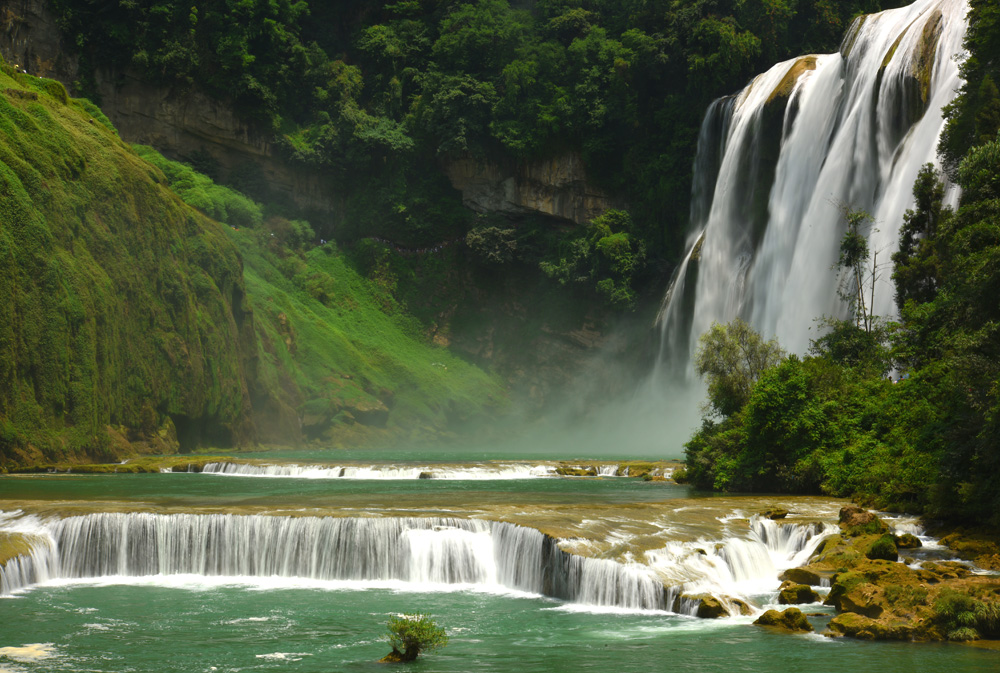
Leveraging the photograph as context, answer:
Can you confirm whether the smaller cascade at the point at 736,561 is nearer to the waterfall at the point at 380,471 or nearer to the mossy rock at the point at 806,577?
the mossy rock at the point at 806,577

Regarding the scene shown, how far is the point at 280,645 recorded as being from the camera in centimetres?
1603

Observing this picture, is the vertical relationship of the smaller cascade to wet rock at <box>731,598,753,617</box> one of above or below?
above

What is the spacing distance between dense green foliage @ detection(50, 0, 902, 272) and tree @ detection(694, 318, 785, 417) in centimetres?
3294

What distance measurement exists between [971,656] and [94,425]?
35878 millimetres

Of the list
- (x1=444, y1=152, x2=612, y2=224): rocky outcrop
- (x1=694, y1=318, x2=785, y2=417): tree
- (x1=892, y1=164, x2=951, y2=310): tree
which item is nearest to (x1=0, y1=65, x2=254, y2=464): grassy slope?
(x1=694, y1=318, x2=785, y2=417): tree

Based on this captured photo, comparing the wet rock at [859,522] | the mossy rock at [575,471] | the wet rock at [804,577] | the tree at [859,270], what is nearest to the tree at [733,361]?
the tree at [859,270]

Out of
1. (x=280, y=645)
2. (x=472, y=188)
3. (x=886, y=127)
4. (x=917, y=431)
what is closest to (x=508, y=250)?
(x=472, y=188)

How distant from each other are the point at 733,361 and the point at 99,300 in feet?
89.7

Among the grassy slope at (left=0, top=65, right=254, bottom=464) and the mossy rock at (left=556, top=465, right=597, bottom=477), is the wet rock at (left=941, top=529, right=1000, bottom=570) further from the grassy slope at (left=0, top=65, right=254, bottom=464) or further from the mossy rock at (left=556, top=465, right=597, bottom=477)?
the grassy slope at (left=0, top=65, right=254, bottom=464)

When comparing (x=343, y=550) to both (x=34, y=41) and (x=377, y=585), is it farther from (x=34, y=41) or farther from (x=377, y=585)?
(x=34, y=41)

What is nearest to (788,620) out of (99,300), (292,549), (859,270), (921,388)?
(292,549)

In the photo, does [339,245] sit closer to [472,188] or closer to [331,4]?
[472,188]

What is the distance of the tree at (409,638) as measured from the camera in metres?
15.0

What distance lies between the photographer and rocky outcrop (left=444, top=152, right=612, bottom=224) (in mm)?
73500
